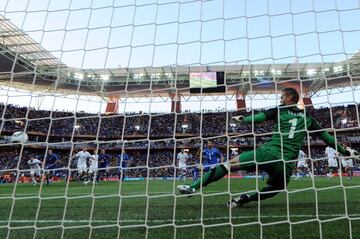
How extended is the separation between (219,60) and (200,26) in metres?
0.63

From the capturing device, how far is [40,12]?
5.24 metres

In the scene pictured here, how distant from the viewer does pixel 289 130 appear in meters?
4.70

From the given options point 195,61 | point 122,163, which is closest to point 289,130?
point 195,61

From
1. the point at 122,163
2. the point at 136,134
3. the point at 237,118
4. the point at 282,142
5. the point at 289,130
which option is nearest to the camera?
the point at 237,118

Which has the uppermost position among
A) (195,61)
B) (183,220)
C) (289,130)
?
(195,61)

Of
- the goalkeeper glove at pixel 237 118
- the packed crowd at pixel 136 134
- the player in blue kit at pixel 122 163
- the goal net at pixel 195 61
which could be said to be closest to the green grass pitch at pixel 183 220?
the goal net at pixel 195 61

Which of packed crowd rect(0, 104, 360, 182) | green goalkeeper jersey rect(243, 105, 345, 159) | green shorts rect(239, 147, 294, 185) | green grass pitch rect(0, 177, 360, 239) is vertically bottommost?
green grass pitch rect(0, 177, 360, 239)

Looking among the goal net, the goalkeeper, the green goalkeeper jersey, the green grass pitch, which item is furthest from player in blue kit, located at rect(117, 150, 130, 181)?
the green goalkeeper jersey

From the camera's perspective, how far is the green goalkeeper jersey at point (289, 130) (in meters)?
4.60

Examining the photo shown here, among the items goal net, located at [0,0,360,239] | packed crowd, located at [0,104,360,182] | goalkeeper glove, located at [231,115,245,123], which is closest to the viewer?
goal net, located at [0,0,360,239]

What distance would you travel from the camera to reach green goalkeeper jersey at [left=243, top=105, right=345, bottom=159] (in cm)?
460

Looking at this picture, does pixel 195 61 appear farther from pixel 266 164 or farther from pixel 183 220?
pixel 183 220

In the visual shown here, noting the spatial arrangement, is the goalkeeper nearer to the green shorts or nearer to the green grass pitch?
the green shorts

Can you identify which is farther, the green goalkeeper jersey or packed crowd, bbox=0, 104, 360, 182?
packed crowd, bbox=0, 104, 360, 182
